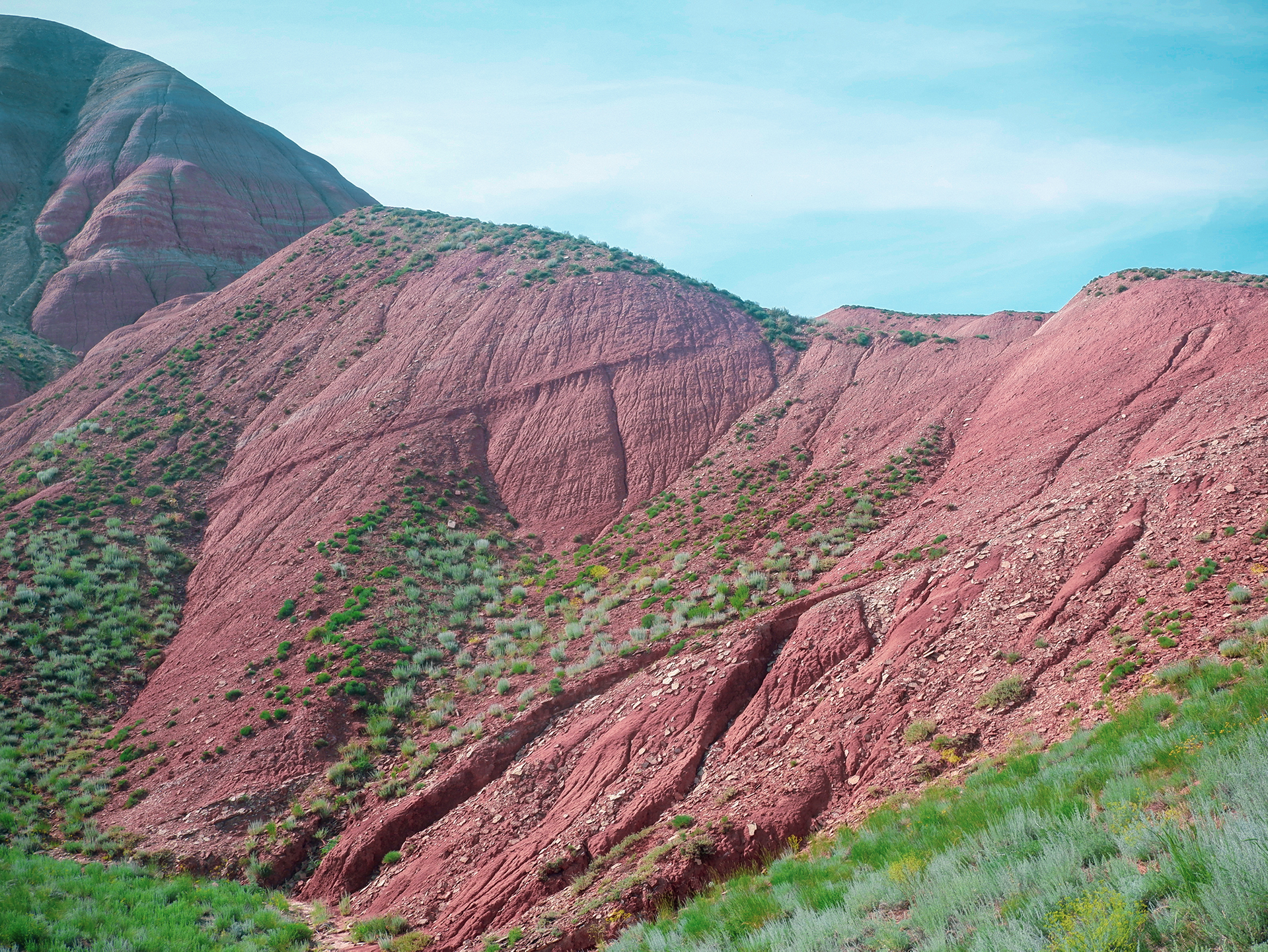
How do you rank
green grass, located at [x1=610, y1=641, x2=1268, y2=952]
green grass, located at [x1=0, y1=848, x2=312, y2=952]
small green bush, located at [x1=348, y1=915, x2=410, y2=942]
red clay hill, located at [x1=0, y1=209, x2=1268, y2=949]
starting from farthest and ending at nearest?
small green bush, located at [x1=348, y1=915, x2=410, y2=942]
red clay hill, located at [x1=0, y1=209, x2=1268, y2=949]
green grass, located at [x1=0, y1=848, x2=312, y2=952]
green grass, located at [x1=610, y1=641, x2=1268, y2=952]

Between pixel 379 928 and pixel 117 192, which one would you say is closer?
pixel 379 928

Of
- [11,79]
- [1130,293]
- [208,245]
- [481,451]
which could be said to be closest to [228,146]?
[208,245]

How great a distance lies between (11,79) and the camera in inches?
2793

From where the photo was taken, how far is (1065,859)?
18.5ft

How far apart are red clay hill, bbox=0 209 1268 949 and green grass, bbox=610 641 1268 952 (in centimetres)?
126

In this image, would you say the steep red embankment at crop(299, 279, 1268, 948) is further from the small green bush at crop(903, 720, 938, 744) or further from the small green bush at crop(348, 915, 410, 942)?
the small green bush at crop(348, 915, 410, 942)

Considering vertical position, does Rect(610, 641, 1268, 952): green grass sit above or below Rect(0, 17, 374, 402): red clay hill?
below

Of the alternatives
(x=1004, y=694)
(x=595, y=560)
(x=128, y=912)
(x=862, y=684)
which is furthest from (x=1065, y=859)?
(x=595, y=560)

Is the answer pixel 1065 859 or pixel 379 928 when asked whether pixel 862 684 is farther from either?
pixel 379 928

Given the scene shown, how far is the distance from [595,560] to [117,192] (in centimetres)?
5838

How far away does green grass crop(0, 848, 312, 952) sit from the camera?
965cm

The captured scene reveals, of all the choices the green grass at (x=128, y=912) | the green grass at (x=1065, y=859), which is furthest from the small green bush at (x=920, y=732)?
the green grass at (x=128, y=912)

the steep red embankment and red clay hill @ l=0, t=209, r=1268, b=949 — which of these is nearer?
the steep red embankment

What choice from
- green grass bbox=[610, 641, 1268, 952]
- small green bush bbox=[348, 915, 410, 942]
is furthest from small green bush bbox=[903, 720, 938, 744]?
small green bush bbox=[348, 915, 410, 942]
